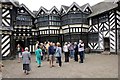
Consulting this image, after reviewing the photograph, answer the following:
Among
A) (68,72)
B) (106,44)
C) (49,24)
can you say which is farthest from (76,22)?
(68,72)

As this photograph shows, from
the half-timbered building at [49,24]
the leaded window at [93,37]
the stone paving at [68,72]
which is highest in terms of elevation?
the half-timbered building at [49,24]

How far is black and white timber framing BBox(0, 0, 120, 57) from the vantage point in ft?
90.9

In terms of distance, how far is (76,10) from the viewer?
116 ft

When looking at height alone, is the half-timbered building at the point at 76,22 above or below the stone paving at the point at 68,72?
above

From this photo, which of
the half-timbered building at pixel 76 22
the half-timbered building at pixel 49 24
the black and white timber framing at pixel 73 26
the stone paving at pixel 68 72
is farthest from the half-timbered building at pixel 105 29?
the stone paving at pixel 68 72

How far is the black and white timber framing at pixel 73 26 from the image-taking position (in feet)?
90.9

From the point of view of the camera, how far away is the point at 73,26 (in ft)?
115

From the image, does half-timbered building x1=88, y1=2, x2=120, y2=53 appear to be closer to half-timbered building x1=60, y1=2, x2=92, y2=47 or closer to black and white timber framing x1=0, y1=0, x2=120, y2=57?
black and white timber framing x1=0, y1=0, x2=120, y2=57

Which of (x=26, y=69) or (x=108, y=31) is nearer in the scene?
(x=26, y=69)

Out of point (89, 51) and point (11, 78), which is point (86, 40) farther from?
point (11, 78)

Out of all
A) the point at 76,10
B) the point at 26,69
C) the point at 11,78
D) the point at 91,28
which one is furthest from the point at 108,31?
the point at 11,78

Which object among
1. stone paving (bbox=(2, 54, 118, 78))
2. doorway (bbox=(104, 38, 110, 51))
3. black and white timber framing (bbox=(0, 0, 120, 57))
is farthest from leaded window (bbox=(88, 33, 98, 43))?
stone paving (bbox=(2, 54, 118, 78))

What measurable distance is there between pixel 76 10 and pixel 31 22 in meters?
8.35

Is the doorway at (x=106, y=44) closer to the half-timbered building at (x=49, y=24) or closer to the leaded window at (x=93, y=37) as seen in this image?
the leaded window at (x=93, y=37)
